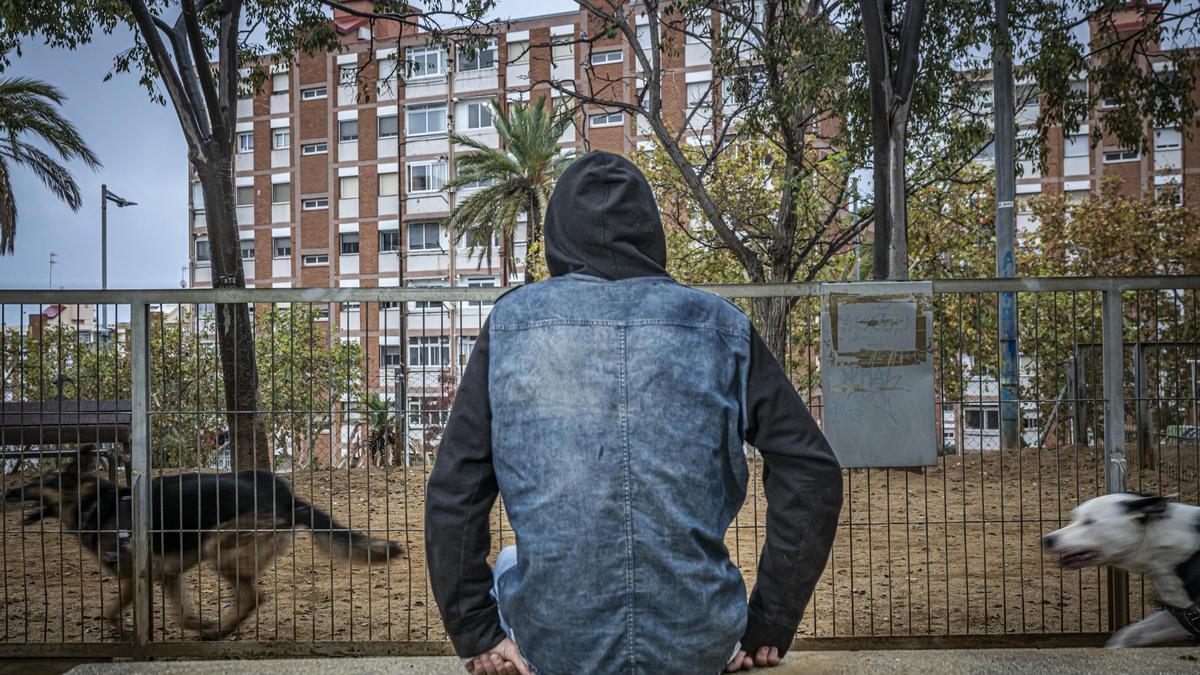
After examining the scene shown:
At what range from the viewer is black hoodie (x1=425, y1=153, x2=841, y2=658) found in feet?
6.55

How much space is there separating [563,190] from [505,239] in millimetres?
37196

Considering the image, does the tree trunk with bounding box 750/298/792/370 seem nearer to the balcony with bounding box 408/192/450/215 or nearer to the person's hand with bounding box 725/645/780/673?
the person's hand with bounding box 725/645/780/673

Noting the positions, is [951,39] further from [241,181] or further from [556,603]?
[241,181]

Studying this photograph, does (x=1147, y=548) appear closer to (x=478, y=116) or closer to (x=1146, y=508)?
(x=1146, y=508)

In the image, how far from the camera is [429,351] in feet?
16.9

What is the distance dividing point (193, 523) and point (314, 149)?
5151 centimetres

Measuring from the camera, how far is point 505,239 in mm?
38906

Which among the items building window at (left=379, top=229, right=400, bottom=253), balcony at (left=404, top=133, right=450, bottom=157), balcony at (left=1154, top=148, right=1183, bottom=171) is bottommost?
building window at (left=379, top=229, right=400, bottom=253)

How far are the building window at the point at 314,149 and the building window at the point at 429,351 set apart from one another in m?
51.0

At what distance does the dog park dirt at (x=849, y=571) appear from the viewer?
17.4 feet

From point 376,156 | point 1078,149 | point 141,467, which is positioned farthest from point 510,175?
point 141,467

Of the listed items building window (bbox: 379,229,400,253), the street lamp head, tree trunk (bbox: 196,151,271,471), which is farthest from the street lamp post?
tree trunk (bbox: 196,151,271,471)

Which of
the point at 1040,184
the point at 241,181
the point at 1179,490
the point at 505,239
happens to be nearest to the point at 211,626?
the point at 1179,490

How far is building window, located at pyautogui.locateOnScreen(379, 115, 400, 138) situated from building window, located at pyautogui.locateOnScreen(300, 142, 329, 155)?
3.60 meters
